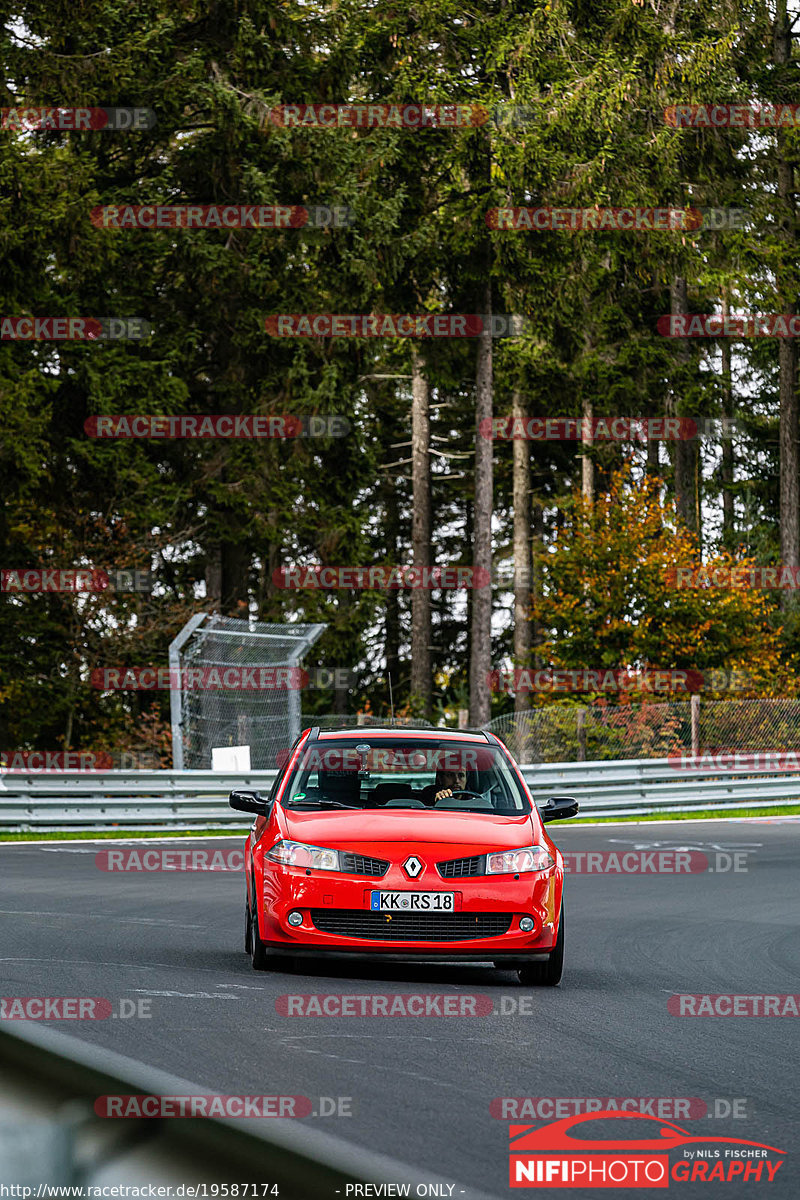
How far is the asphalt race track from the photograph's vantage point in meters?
5.69

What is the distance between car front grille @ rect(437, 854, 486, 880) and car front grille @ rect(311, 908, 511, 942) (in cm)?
21

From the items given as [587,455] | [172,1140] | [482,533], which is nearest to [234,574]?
[482,533]

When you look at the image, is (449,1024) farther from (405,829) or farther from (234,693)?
(234,693)

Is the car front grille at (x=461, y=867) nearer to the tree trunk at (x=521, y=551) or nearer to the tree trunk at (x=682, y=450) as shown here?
the tree trunk at (x=682, y=450)

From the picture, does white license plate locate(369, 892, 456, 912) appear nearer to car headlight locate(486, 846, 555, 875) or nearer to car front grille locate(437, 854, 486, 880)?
car front grille locate(437, 854, 486, 880)

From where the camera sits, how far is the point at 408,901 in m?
9.03

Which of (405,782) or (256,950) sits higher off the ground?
(405,782)

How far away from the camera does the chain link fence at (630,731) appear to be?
1166 inches

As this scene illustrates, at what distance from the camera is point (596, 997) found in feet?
30.0

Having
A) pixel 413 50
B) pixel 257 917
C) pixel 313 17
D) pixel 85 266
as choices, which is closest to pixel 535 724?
pixel 85 266

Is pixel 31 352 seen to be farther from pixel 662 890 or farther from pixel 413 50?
pixel 662 890

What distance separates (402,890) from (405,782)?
148 cm

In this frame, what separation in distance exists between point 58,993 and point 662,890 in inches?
380

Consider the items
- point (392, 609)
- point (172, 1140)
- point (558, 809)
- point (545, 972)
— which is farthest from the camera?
point (392, 609)
